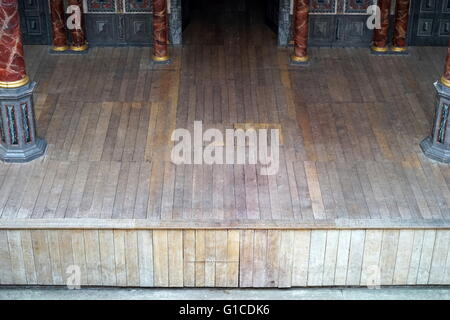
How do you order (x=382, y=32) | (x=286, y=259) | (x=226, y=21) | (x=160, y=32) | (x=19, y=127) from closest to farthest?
(x=286, y=259) → (x=19, y=127) → (x=160, y=32) → (x=382, y=32) → (x=226, y=21)

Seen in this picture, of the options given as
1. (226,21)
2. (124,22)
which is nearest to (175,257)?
(124,22)

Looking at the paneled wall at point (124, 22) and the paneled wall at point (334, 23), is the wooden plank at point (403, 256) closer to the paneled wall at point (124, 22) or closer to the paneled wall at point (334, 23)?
the paneled wall at point (334, 23)

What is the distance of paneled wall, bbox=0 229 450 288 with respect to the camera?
9477mm

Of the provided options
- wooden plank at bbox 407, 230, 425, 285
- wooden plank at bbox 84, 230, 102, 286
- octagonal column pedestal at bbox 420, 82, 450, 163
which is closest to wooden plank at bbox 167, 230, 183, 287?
wooden plank at bbox 84, 230, 102, 286

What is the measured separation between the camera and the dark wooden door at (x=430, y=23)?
14.0 metres

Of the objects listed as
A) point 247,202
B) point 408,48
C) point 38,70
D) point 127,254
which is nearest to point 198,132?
point 247,202

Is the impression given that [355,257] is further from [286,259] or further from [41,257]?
[41,257]

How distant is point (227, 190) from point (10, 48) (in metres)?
3.21

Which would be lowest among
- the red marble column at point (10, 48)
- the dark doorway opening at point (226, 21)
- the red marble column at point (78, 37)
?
the dark doorway opening at point (226, 21)

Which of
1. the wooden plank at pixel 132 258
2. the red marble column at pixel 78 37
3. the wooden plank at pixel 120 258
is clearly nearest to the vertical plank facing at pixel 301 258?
the wooden plank at pixel 132 258

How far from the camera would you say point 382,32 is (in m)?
13.8

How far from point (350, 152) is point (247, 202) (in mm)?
1801

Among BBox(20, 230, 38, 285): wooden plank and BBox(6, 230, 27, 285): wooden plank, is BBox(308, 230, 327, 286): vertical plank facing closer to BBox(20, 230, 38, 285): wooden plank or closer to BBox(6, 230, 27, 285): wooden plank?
BBox(20, 230, 38, 285): wooden plank

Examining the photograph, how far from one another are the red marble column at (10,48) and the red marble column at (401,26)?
20.8ft
